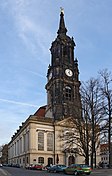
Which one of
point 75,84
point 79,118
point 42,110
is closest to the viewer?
point 79,118

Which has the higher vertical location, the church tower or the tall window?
the church tower

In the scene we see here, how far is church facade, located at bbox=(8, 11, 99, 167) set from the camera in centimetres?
7500

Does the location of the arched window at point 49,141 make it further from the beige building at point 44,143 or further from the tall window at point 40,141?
the tall window at point 40,141

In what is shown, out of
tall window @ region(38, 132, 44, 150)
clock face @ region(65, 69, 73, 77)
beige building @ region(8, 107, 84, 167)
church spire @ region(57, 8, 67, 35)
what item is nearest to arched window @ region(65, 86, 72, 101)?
clock face @ region(65, 69, 73, 77)

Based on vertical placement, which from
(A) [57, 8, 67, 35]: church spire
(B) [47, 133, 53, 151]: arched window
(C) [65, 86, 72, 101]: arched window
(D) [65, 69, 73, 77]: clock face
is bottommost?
(B) [47, 133, 53, 151]: arched window

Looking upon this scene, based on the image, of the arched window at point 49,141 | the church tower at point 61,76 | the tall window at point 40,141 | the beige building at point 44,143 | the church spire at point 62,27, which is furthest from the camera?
the church spire at point 62,27

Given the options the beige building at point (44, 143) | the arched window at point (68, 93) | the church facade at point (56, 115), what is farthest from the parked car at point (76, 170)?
the arched window at point (68, 93)

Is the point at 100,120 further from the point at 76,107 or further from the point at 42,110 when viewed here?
the point at 42,110

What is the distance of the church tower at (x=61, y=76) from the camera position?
3257 inches

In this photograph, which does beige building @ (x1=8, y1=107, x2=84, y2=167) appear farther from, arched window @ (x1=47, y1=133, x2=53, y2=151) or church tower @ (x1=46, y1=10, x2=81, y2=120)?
church tower @ (x1=46, y1=10, x2=81, y2=120)

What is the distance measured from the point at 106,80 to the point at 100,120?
6422mm

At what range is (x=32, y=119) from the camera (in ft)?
248

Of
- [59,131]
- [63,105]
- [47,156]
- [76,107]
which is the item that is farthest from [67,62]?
[76,107]

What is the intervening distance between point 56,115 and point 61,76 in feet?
39.9
